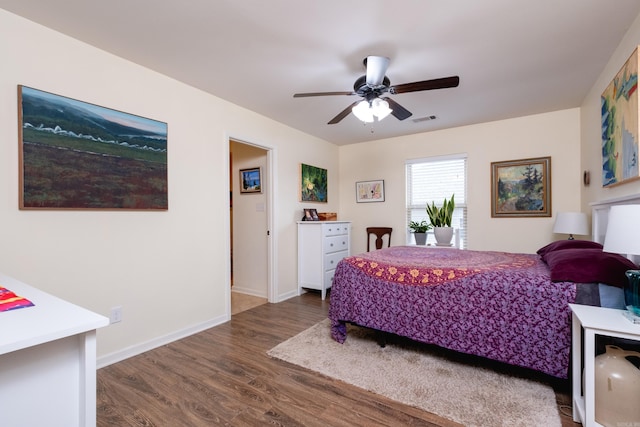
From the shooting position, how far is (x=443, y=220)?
414cm

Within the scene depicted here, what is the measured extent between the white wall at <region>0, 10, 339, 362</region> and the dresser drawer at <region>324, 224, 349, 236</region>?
1.37 meters

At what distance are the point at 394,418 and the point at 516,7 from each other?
246 centimetres

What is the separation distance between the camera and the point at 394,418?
5.41 feet

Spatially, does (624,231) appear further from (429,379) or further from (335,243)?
(335,243)

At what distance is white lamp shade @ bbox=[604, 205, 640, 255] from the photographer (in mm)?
1354

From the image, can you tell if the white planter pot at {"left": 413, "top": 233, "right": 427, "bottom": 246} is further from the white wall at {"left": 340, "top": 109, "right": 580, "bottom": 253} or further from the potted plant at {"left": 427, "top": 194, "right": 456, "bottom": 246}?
the white wall at {"left": 340, "top": 109, "right": 580, "bottom": 253}

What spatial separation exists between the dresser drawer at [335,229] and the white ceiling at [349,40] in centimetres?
170

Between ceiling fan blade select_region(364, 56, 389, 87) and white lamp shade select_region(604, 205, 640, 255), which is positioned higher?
ceiling fan blade select_region(364, 56, 389, 87)

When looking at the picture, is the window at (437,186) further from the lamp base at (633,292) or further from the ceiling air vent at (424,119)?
Result: the lamp base at (633,292)

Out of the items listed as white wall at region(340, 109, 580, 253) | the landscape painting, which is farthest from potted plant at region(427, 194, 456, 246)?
the landscape painting

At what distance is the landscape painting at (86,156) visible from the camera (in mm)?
1936

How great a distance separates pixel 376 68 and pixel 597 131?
2.23 metres

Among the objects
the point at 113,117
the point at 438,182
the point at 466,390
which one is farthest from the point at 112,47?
the point at 438,182

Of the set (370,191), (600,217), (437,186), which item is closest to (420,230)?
(437,186)
